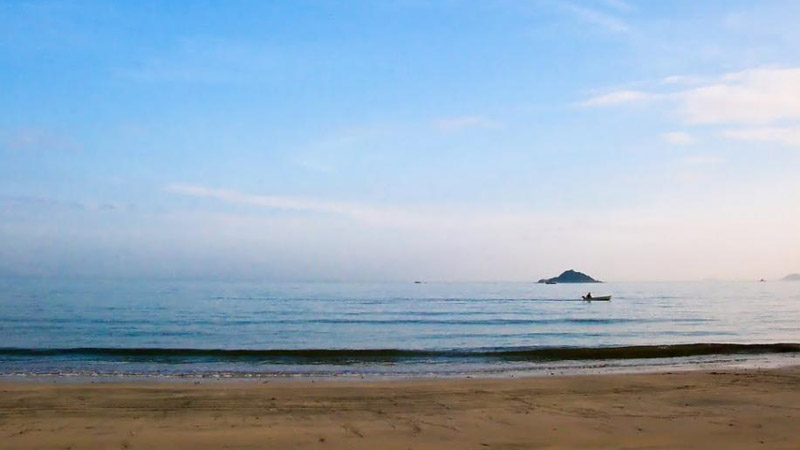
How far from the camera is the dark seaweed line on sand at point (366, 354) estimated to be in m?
22.3

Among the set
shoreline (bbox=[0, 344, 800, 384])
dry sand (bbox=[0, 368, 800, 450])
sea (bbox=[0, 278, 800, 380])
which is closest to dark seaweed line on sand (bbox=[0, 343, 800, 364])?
sea (bbox=[0, 278, 800, 380])

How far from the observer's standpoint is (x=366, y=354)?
23766 mm

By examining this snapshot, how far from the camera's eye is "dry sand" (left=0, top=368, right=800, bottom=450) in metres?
8.82

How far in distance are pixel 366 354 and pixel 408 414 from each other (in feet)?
43.0

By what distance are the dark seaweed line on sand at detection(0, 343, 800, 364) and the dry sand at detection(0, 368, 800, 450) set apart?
7762 mm

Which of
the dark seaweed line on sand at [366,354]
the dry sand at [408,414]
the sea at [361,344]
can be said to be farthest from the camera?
the dark seaweed line on sand at [366,354]

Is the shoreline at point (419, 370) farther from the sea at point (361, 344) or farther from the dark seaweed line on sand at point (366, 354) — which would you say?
the dark seaweed line on sand at point (366, 354)

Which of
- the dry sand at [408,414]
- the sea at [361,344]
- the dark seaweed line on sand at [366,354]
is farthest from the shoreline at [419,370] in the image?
the dry sand at [408,414]

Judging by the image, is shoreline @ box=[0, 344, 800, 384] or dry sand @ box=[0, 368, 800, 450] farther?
shoreline @ box=[0, 344, 800, 384]

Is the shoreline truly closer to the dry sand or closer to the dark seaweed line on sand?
the dark seaweed line on sand

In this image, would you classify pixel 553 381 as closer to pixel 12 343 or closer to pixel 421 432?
pixel 421 432

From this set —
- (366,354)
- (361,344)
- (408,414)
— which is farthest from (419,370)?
(361,344)

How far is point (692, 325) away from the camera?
39.8 meters

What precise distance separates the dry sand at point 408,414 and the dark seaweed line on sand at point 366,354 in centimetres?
776
